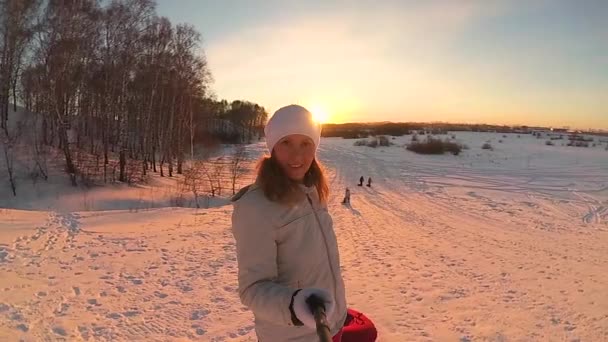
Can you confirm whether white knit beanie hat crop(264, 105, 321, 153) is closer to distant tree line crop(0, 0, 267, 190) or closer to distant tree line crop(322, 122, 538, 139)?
distant tree line crop(0, 0, 267, 190)

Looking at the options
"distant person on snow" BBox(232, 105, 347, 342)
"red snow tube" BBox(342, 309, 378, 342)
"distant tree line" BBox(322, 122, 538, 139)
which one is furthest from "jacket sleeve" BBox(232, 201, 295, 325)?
"distant tree line" BBox(322, 122, 538, 139)

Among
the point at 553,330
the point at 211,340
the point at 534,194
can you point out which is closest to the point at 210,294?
the point at 211,340

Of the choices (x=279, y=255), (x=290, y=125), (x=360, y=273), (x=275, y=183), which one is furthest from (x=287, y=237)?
(x=360, y=273)

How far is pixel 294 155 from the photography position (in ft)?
5.68

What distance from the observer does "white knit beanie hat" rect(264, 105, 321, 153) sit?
174 centimetres

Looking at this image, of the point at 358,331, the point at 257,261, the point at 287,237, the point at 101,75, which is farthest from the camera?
the point at 101,75

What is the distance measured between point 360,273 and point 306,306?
6159 millimetres

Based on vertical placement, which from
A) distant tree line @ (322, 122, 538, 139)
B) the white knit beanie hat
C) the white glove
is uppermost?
distant tree line @ (322, 122, 538, 139)

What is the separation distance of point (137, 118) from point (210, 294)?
72.1 ft

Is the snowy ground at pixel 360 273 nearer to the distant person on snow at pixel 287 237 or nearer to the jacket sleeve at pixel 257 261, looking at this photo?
the distant person on snow at pixel 287 237

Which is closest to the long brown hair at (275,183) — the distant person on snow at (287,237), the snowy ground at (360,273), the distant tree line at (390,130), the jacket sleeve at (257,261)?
the distant person on snow at (287,237)

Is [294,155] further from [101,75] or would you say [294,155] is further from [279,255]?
[101,75]

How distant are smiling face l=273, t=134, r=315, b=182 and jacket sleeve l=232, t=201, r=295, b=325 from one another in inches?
10.5

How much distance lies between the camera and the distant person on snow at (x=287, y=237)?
4.80 feet
